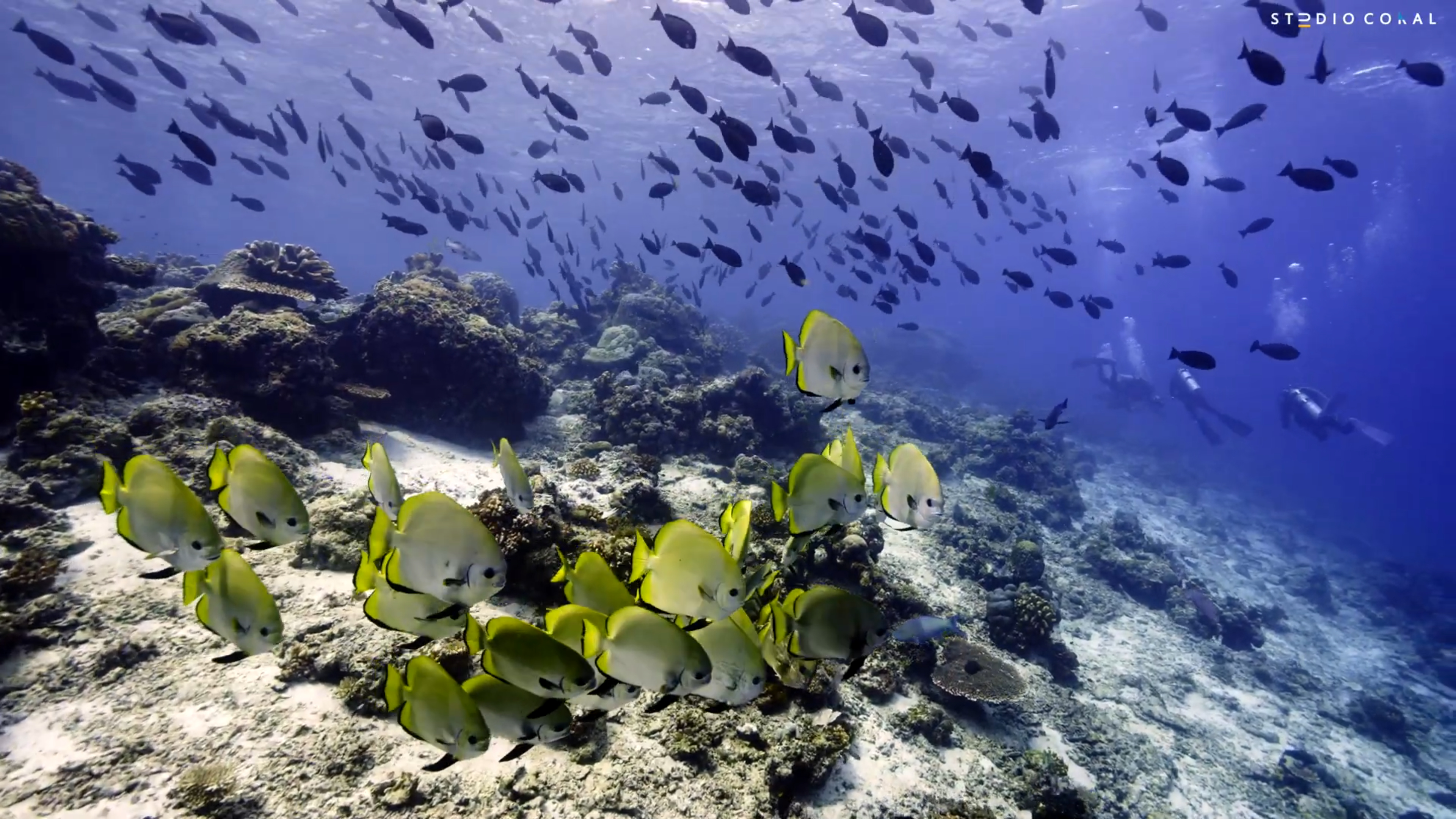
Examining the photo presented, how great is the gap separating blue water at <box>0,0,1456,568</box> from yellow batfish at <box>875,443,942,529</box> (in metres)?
19.1

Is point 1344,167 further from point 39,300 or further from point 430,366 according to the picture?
point 39,300

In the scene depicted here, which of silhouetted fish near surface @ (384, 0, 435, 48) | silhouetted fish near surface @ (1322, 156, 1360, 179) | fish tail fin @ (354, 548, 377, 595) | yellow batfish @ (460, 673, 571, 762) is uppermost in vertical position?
silhouetted fish near surface @ (1322, 156, 1360, 179)

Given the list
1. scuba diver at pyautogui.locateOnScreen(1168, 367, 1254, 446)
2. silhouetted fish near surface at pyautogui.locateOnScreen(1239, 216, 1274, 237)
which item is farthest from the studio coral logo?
silhouetted fish near surface at pyautogui.locateOnScreen(1239, 216, 1274, 237)

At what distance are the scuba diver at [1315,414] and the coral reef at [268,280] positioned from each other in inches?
1307

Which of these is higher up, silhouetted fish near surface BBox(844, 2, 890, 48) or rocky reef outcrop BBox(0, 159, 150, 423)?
silhouetted fish near surface BBox(844, 2, 890, 48)

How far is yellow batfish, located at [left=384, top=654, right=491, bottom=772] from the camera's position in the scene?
223 centimetres

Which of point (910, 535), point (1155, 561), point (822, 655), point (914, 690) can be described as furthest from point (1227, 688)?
point (822, 655)

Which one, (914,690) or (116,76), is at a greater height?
(914,690)

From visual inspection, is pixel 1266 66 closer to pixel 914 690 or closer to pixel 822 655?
pixel 914 690

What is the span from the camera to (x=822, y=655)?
2.60 meters

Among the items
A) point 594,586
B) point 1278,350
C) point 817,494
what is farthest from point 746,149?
point 1278,350

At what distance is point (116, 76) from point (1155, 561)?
56.4 metres

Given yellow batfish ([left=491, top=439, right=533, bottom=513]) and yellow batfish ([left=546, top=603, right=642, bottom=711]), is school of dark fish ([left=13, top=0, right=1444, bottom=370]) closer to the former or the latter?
yellow batfish ([left=491, top=439, right=533, bottom=513])

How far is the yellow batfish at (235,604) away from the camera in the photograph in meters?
2.61
